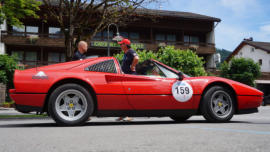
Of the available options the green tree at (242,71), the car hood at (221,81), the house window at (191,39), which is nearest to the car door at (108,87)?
the car hood at (221,81)

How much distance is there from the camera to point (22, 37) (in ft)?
98.5

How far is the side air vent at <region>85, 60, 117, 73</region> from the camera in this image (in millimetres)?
5250

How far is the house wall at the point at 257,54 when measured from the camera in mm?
41100

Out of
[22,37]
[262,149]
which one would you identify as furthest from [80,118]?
[22,37]

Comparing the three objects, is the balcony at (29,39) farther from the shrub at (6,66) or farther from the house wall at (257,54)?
the house wall at (257,54)

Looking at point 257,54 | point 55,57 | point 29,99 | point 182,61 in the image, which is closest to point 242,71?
point 257,54

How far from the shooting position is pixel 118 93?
5141 millimetres

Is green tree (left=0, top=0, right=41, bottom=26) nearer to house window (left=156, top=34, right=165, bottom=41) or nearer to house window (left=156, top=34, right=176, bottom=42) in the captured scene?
house window (left=156, top=34, right=165, bottom=41)

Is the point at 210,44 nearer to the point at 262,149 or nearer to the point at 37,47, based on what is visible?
the point at 37,47

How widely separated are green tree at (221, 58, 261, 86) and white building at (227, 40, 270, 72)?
8527mm

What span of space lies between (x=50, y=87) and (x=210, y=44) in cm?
3341

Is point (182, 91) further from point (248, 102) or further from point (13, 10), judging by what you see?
point (13, 10)

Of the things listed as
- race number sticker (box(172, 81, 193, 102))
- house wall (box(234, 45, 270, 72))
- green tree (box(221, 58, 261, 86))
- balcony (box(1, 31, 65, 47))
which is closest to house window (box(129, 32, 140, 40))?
balcony (box(1, 31, 65, 47))

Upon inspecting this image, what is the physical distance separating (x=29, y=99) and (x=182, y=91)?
263 centimetres
